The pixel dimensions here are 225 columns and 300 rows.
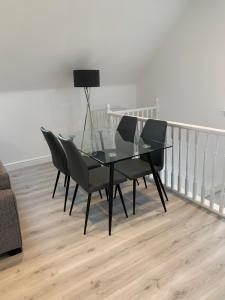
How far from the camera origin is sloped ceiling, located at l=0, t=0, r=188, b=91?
3.07m

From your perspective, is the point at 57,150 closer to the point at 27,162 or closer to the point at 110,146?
the point at 110,146

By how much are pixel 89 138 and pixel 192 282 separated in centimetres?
196

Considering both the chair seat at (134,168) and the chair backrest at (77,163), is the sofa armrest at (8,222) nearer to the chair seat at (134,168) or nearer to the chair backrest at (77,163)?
the chair backrest at (77,163)

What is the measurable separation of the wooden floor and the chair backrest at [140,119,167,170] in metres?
0.51

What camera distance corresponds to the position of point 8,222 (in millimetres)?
1979

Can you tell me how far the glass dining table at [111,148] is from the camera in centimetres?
231

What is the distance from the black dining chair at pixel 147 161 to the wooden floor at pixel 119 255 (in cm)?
34

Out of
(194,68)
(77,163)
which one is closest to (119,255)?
(77,163)

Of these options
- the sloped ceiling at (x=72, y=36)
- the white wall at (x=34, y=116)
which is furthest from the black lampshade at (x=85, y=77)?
the white wall at (x=34, y=116)

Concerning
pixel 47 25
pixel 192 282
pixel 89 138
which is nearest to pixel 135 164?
pixel 89 138

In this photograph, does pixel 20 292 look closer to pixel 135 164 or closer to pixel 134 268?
pixel 134 268

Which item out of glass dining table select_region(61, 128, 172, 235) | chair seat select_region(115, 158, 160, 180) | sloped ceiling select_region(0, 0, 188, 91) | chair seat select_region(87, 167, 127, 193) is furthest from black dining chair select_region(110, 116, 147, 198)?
sloped ceiling select_region(0, 0, 188, 91)

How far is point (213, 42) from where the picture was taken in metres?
3.65

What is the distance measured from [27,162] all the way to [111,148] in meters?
2.18
